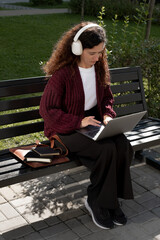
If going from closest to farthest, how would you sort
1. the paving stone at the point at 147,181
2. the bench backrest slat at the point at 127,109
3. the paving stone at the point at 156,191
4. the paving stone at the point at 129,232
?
the paving stone at the point at 129,232 → the paving stone at the point at 156,191 → the paving stone at the point at 147,181 → the bench backrest slat at the point at 127,109

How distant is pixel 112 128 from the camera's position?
11.3 feet

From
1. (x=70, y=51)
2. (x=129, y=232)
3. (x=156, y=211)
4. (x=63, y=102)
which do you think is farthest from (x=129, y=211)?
(x=70, y=51)

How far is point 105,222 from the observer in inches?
141

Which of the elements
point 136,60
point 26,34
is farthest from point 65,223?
point 26,34

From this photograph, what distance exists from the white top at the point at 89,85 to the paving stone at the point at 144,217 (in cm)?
106

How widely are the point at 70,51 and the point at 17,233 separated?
1.59 m

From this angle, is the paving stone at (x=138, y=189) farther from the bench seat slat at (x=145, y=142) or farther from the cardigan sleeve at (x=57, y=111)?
the cardigan sleeve at (x=57, y=111)

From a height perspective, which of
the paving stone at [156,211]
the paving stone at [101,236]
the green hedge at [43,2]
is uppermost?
the paving stone at [101,236]

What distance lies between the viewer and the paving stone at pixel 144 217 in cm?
373

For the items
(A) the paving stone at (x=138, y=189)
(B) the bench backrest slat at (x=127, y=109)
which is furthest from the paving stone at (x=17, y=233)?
(B) the bench backrest slat at (x=127, y=109)

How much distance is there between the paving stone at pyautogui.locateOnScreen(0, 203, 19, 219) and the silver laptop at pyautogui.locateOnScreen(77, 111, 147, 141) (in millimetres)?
930

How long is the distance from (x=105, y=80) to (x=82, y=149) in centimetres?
73

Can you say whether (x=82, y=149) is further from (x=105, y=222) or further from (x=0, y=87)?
(x=0, y=87)

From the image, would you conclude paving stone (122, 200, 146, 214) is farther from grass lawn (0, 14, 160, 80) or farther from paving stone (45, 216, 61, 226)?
grass lawn (0, 14, 160, 80)
